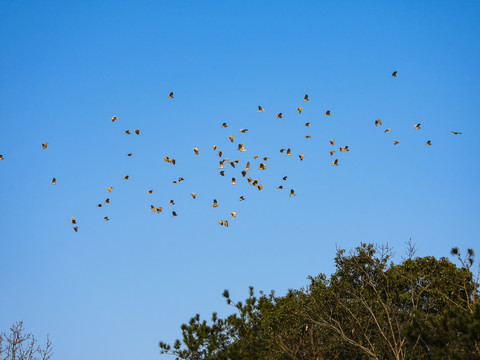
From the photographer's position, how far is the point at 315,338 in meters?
27.4

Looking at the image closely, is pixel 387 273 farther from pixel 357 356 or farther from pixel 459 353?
pixel 459 353

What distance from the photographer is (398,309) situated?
1097 inches

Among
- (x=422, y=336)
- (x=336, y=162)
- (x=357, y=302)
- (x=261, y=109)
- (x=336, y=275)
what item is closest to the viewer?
(x=422, y=336)

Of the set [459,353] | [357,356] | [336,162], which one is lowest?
[459,353]

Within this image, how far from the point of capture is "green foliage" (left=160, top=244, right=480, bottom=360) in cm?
2564

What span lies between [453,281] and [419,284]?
177 cm

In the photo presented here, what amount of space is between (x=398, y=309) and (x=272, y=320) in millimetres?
6561

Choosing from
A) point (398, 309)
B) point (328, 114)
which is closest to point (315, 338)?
point (398, 309)

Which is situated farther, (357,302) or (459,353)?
(357,302)

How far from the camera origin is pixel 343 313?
27.8m

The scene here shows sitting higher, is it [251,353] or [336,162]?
[336,162]

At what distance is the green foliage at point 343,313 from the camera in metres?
25.6

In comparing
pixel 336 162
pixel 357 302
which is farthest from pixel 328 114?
pixel 357 302

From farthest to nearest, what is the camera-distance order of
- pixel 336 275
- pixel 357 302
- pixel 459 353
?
1. pixel 336 275
2. pixel 357 302
3. pixel 459 353
